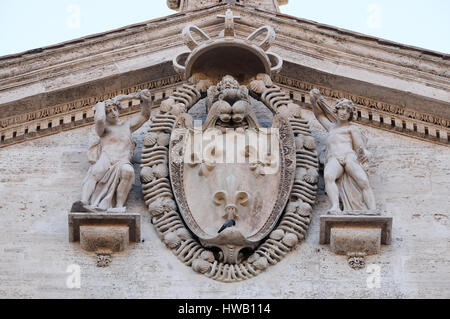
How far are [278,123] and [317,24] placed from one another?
5.82ft

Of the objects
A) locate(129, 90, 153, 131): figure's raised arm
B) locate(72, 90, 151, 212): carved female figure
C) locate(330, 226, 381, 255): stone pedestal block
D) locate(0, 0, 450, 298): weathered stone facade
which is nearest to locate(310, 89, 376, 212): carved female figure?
locate(0, 0, 450, 298): weathered stone facade

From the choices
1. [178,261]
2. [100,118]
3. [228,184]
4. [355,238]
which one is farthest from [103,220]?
[355,238]

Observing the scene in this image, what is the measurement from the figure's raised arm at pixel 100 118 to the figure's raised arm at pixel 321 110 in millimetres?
2161

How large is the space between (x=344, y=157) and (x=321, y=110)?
0.75 meters

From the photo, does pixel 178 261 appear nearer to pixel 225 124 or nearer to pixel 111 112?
pixel 225 124

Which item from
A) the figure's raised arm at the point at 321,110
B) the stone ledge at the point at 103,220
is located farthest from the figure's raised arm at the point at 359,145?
the stone ledge at the point at 103,220

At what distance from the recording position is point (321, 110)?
15.9 m

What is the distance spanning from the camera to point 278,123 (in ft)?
51.4

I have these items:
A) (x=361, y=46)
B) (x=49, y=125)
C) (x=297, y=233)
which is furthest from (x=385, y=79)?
(x=49, y=125)

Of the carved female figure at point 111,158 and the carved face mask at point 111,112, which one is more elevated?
the carved face mask at point 111,112

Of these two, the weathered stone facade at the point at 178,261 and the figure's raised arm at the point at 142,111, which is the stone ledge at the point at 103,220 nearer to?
the weathered stone facade at the point at 178,261

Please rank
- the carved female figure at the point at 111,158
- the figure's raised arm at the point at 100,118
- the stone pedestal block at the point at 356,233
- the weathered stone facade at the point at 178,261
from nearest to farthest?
the weathered stone facade at the point at 178,261, the stone pedestal block at the point at 356,233, the carved female figure at the point at 111,158, the figure's raised arm at the point at 100,118

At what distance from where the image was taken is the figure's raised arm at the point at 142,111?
1569 centimetres

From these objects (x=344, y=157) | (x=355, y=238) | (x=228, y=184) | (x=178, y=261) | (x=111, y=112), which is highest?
(x=111, y=112)
